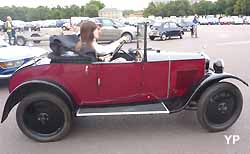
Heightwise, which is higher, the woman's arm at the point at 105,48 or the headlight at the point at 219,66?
the woman's arm at the point at 105,48

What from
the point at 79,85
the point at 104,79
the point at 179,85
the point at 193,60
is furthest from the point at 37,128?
the point at 193,60

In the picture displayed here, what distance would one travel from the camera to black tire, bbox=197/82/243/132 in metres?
4.57

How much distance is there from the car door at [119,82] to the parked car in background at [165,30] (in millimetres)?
18674

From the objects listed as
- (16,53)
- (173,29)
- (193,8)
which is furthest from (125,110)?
(193,8)

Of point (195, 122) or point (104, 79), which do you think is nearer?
point (104, 79)

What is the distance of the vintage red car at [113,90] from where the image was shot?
4.46 metres

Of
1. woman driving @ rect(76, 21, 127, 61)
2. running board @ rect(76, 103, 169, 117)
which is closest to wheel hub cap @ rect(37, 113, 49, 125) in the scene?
running board @ rect(76, 103, 169, 117)

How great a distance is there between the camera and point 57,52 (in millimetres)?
4621

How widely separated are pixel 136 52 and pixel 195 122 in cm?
142

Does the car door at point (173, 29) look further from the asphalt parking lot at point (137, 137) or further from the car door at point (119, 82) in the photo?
the car door at point (119, 82)

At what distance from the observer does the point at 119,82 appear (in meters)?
4.58

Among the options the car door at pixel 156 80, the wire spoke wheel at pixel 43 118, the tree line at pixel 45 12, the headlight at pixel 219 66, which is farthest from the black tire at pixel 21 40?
the tree line at pixel 45 12

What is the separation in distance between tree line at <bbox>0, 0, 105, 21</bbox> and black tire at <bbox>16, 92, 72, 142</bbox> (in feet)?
164

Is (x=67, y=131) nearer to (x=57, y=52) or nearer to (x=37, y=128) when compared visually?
(x=37, y=128)
